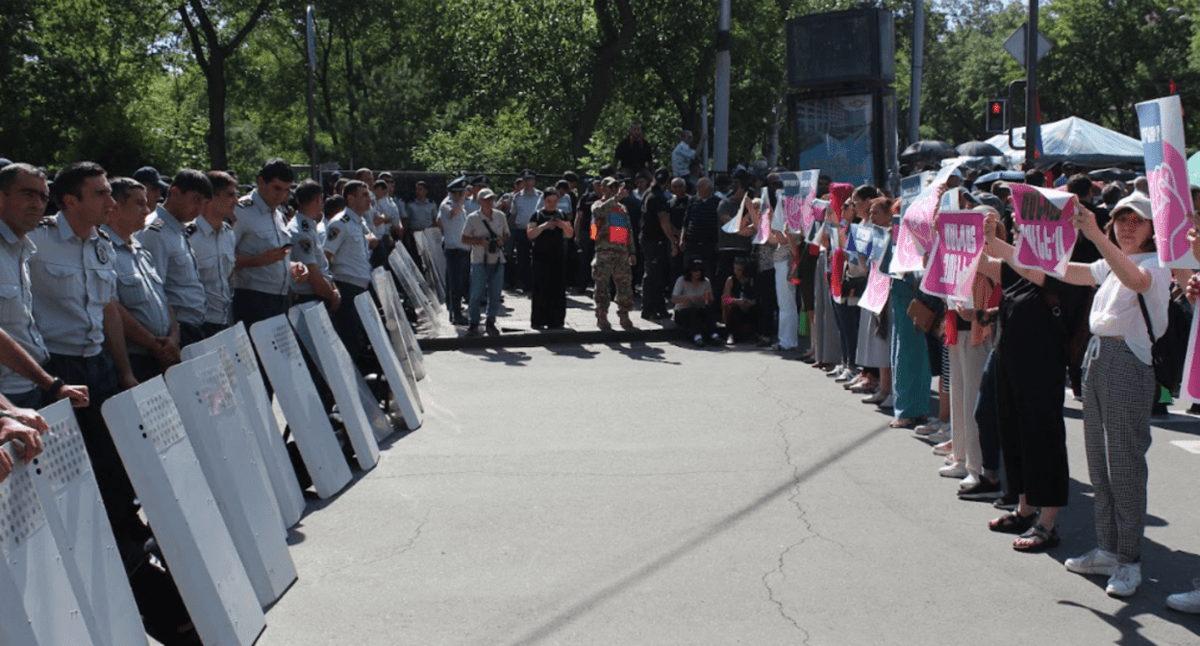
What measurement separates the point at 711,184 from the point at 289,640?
12.0m

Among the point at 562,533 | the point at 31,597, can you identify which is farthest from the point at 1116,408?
the point at 31,597

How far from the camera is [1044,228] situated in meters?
6.12

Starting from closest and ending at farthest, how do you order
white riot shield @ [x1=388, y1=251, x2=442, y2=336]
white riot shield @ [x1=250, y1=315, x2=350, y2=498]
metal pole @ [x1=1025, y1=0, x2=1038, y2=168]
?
white riot shield @ [x1=250, y1=315, x2=350, y2=498] → white riot shield @ [x1=388, y1=251, x2=442, y2=336] → metal pole @ [x1=1025, y1=0, x2=1038, y2=168]

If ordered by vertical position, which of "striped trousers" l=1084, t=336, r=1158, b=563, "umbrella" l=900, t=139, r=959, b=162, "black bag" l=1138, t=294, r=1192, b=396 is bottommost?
"striped trousers" l=1084, t=336, r=1158, b=563

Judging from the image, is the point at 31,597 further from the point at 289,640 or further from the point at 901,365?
the point at 901,365

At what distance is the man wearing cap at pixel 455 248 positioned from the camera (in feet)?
55.1

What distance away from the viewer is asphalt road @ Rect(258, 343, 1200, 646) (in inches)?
214

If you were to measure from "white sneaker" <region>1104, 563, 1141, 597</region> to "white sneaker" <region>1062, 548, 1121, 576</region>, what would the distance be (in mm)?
62

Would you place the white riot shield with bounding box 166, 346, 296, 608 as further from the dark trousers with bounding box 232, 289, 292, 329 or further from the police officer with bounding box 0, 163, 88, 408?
the dark trousers with bounding box 232, 289, 292, 329

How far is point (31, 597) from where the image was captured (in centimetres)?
369

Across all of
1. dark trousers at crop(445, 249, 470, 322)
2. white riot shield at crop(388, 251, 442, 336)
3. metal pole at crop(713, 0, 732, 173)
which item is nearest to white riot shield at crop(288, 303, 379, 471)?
white riot shield at crop(388, 251, 442, 336)

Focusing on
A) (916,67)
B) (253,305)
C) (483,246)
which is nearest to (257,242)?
(253,305)

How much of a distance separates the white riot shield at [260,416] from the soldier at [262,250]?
1883 millimetres

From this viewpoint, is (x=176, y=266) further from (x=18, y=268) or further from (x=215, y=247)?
(x=18, y=268)
